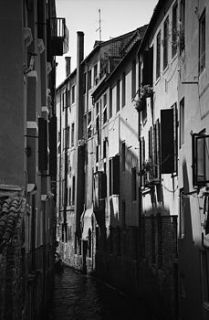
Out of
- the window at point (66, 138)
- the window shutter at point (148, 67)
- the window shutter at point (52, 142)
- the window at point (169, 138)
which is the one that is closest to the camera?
the window at point (169, 138)

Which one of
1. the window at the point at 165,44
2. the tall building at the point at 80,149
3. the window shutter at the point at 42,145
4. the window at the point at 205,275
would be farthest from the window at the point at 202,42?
the tall building at the point at 80,149

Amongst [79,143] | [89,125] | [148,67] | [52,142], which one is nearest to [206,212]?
[148,67]

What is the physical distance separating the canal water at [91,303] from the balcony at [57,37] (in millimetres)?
10123

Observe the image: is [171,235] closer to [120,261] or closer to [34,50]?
[34,50]

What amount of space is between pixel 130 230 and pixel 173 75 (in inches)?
398

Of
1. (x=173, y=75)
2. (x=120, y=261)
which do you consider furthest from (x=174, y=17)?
(x=120, y=261)

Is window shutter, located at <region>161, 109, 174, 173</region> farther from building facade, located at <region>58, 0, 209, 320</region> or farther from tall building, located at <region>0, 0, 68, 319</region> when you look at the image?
tall building, located at <region>0, 0, 68, 319</region>

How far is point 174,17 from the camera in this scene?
19859mm

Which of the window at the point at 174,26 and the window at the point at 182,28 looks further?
the window at the point at 174,26

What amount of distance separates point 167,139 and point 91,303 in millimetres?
10715

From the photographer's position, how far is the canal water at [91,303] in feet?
78.5

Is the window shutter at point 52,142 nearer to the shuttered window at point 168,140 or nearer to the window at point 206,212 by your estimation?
the shuttered window at point 168,140

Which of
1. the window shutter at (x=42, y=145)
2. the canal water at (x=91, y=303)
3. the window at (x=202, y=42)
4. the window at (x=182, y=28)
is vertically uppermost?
the window at (x=182, y=28)

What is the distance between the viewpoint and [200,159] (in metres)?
14.1
